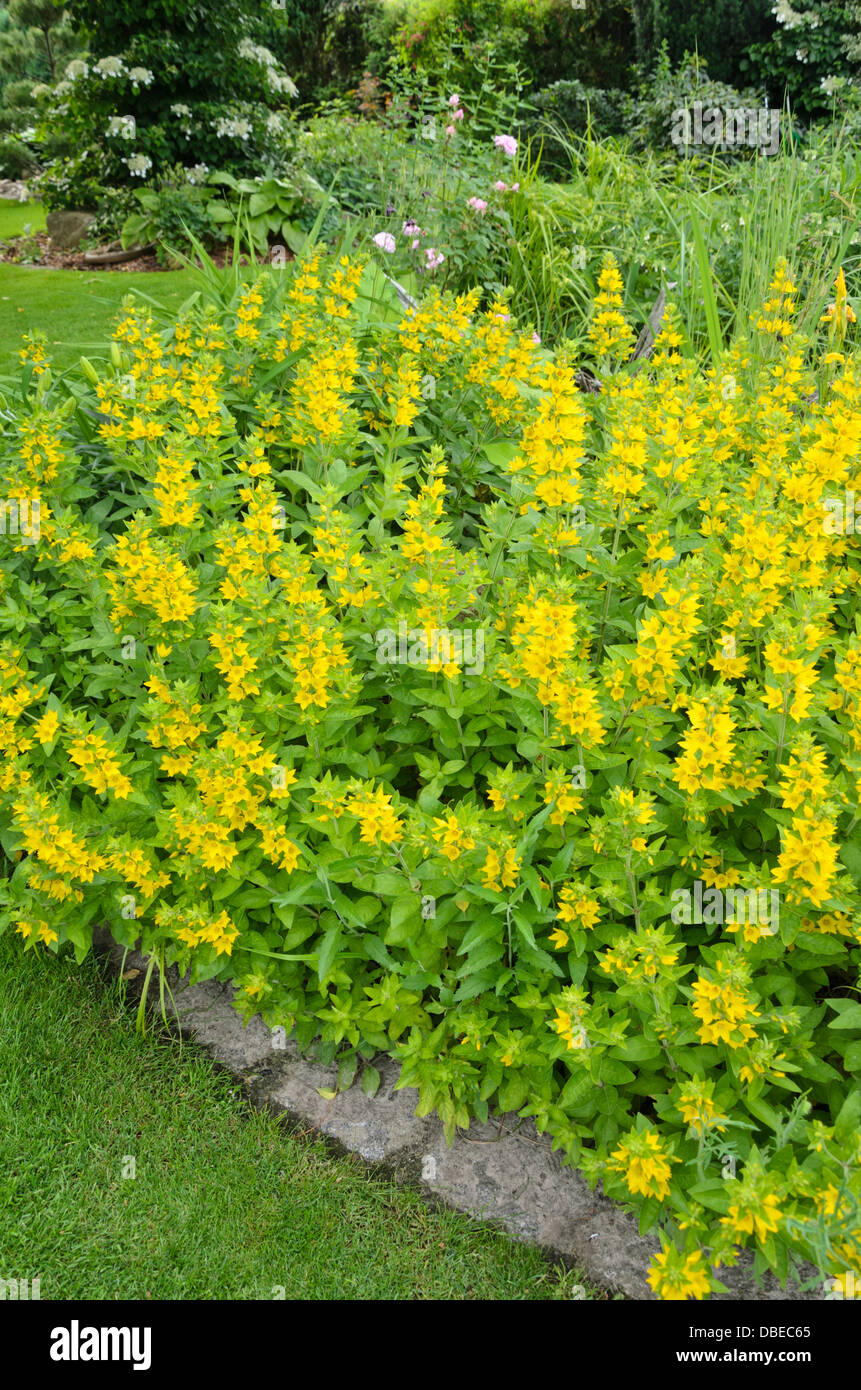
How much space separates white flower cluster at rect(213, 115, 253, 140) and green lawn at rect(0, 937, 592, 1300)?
9.23 meters

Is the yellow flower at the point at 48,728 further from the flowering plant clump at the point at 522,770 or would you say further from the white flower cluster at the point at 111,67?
the white flower cluster at the point at 111,67

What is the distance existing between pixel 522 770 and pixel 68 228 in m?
10.3

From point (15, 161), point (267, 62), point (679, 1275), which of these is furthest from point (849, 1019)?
point (15, 161)

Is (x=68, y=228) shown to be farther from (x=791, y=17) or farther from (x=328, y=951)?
(x=328, y=951)

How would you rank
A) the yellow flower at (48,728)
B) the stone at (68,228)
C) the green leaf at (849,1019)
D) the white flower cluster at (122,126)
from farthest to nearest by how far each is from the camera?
1. the stone at (68,228)
2. the white flower cluster at (122,126)
3. the yellow flower at (48,728)
4. the green leaf at (849,1019)

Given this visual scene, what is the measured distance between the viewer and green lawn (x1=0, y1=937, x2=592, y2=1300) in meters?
2.13

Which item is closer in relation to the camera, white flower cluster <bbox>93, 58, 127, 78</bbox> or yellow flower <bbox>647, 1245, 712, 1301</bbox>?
yellow flower <bbox>647, 1245, 712, 1301</bbox>

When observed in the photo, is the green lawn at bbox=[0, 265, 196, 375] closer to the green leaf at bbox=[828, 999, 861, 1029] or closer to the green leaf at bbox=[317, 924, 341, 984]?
the green leaf at bbox=[317, 924, 341, 984]

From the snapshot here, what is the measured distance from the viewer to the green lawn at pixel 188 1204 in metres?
2.13

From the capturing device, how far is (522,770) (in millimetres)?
2564

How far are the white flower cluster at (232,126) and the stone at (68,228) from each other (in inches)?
70.9

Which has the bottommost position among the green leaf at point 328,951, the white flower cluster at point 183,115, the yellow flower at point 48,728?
the green leaf at point 328,951

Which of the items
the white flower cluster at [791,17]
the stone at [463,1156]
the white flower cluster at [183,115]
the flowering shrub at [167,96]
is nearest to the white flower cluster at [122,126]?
the flowering shrub at [167,96]

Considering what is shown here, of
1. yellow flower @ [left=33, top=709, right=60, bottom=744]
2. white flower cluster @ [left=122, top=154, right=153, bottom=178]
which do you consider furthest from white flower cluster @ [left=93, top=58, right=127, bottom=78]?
yellow flower @ [left=33, top=709, right=60, bottom=744]
